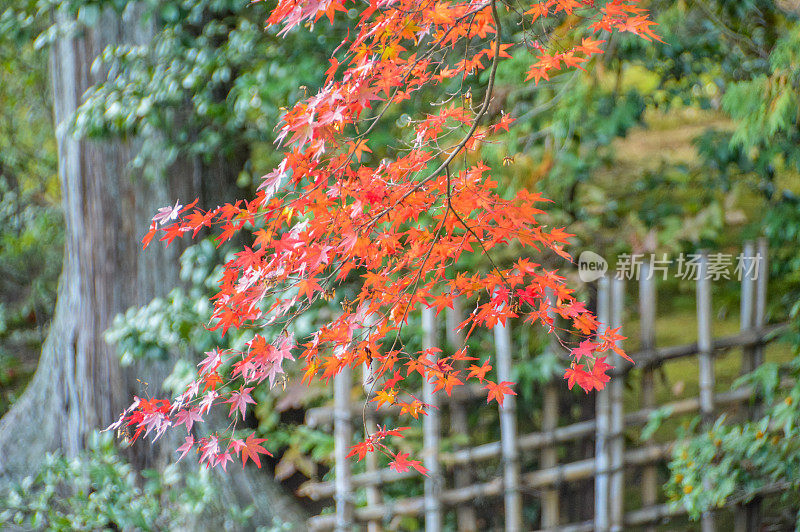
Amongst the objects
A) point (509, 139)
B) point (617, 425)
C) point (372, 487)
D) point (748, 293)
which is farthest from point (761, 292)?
point (372, 487)

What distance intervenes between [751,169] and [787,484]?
103cm

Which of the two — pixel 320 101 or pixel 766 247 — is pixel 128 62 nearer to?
pixel 320 101

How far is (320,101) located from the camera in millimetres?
1080

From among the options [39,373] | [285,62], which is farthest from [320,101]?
[39,373]

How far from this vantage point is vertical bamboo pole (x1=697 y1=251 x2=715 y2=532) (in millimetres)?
2262

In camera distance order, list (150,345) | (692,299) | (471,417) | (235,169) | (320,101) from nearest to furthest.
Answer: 1. (320,101)
2. (150,345)
3. (471,417)
4. (235,169)
5. (692,299)

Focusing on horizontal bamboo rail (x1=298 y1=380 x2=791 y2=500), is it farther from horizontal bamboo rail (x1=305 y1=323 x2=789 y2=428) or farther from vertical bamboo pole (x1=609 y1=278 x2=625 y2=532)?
horizontal bamboo rail (x1=305 y1=323 x2=789 y2=428)

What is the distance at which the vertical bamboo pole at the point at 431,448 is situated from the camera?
6.48 ft

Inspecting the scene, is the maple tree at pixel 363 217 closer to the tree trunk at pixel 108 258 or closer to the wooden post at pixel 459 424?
the wooden post at pixel 459 424

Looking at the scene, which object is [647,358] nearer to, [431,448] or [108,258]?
[431,448]

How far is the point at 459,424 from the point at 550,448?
0.32 meters

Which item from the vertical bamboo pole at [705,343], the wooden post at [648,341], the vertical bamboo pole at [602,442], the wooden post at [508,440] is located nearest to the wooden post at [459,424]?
the wooden post at [508,440]

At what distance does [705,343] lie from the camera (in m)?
2.28

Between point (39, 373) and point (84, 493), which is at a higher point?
point (39, 373)
